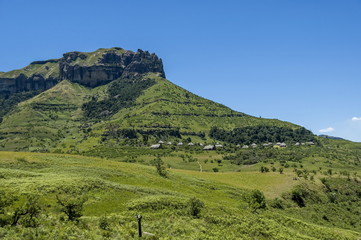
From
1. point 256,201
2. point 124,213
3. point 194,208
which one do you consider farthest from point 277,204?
point 124,213

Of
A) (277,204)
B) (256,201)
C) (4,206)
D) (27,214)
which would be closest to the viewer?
(4,206)

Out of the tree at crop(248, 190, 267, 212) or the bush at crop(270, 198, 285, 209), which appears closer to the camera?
the tree at crop(248, 190, 267, 212)

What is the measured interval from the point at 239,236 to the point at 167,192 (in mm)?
28813

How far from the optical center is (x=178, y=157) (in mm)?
184875

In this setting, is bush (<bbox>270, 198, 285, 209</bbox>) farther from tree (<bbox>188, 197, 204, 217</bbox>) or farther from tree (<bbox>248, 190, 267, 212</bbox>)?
tree (<bbox>188, 197, 204, 217</bbox>)

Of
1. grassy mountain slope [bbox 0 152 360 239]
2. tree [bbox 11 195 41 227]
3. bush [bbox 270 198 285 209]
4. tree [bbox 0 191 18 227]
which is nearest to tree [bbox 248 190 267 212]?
grassy mountain slope [bbox 0 152 360 239]

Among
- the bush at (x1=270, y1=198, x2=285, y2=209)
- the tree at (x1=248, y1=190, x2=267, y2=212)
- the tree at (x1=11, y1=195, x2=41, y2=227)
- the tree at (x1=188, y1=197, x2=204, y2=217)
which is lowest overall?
the bush at (x1=270, y1=198, x2=285, y2=209)

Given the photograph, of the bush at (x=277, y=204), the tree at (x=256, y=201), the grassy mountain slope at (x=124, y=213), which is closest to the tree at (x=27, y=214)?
the grassy mountain slope at (x=124, y=213)

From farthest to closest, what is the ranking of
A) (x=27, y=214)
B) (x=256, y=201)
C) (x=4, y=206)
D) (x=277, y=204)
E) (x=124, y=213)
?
(x=277, y=204)
(x=256, y=201)
(x=124, y=213)
(x=27, y=214)
(x=4, y=206)

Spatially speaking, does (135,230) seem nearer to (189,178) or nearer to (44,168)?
(44,168)

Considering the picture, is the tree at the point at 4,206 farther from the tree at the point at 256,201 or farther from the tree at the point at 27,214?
the tree at the point at 256,201

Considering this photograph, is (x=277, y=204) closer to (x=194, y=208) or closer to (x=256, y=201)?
(x=256, y=201)

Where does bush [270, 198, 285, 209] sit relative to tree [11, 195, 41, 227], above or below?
below

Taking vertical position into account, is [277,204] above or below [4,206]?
below
